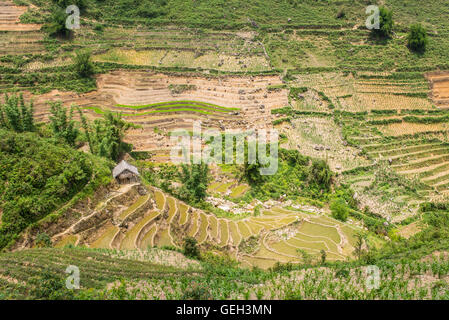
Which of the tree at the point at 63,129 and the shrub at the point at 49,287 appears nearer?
the shrub at the point at 49,287

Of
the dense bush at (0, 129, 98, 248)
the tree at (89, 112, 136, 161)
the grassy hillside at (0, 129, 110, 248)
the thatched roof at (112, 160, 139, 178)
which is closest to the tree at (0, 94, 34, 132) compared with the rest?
the tree at (89, 112, 136, 161)

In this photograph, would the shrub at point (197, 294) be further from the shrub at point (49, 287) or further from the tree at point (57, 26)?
the tree at point (57, 26)

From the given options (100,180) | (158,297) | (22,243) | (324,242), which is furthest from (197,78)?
(158,297)

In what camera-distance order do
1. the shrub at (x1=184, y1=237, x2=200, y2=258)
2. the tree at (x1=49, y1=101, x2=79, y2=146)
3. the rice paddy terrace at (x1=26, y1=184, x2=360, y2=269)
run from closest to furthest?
the shrub at (x1=184, y1=237, x2=200, y2=258) → the rice paddy terrace at (x1=26, y1=184, x2=360, y2=269) → the tree at (x1=49, y1=101, x2=79, y2=146)

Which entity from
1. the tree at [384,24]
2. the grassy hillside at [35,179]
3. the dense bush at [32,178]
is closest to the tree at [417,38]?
the tree at [384,24]

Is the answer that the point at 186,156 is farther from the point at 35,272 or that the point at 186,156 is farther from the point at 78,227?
the point at 35,272

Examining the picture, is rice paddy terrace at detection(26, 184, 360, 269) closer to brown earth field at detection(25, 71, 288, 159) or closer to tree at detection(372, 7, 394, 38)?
brown earth field at detection(25, 71, 288, 159)
